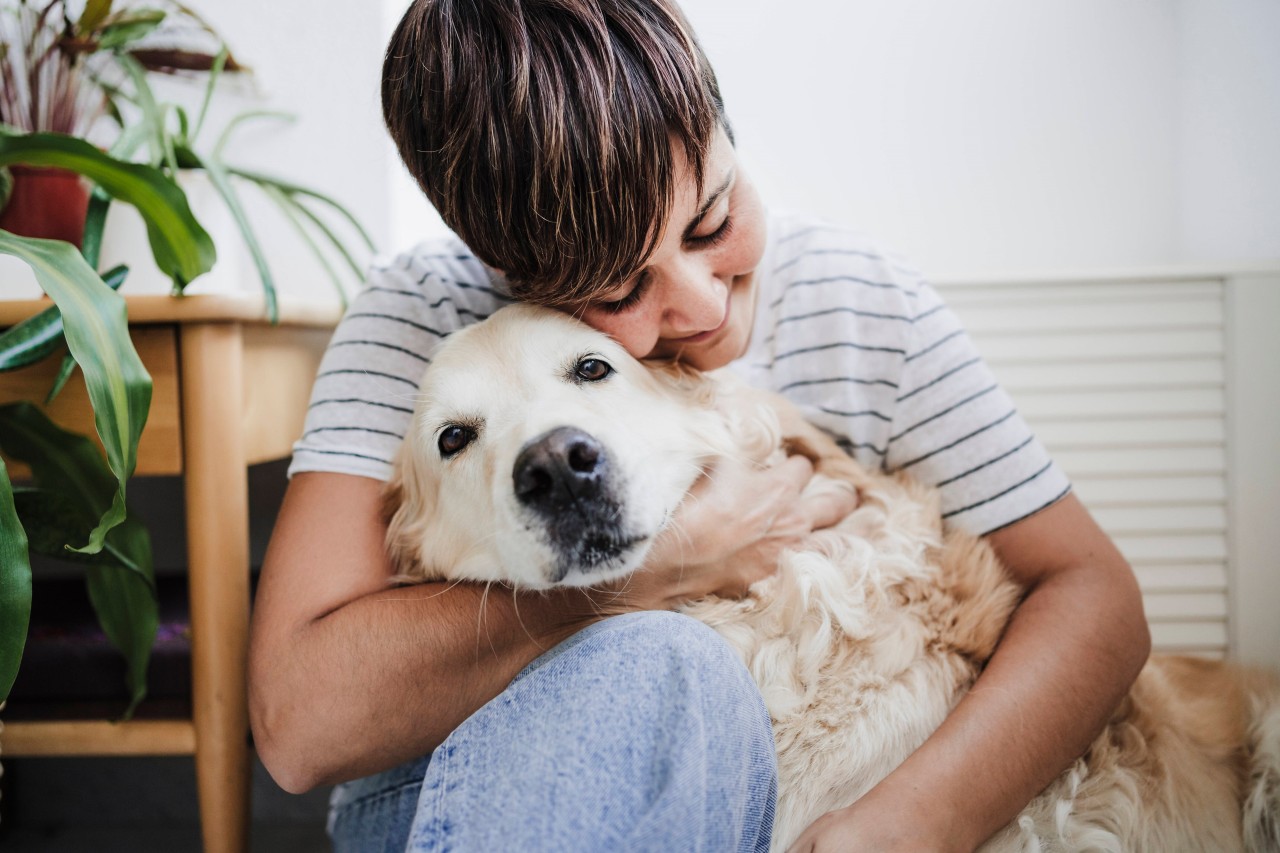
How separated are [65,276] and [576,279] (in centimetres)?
54

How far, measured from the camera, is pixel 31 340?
35.7 inches

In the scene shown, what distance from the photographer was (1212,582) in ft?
5.23

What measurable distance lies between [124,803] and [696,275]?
193 centimetres

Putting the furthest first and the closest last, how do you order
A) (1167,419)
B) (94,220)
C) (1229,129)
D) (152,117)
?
(1167,419) < (1229,129) < (152,117) < (94,220)

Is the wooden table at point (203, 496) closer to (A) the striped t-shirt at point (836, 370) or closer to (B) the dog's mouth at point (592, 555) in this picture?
(A) the striped t-shirt at point (836, 370)

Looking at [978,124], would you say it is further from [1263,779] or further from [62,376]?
[62,376]

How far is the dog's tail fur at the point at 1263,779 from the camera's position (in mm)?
870

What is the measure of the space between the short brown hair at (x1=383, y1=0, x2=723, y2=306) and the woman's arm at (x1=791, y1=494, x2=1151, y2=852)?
63 cm

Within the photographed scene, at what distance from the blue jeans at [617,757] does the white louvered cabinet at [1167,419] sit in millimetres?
1201

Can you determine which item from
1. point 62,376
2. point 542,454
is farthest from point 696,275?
point 62,376

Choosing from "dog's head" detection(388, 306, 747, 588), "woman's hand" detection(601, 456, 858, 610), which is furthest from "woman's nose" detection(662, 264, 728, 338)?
"woman's hand" detection(601, 456, 858, 610)

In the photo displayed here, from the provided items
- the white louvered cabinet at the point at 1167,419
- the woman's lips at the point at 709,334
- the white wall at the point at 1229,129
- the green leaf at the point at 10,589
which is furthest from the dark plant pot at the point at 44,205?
the white wall at the point at 1229,129

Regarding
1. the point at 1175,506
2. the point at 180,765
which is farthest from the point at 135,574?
the point at 1175,506

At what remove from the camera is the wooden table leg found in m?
1.01
